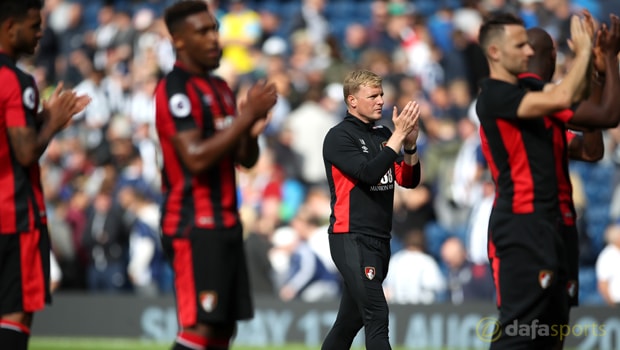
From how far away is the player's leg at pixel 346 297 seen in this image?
772 centimetres

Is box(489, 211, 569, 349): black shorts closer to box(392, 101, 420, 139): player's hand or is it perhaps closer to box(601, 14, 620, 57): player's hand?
box(392, 101, 420, 139): player's hand

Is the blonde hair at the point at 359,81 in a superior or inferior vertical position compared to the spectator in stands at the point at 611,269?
superior

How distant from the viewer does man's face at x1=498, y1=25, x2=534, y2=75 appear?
701 centimetres

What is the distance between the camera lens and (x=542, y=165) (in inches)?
272

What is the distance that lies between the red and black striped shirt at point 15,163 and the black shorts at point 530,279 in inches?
115

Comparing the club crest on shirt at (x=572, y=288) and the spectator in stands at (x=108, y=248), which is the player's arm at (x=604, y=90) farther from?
the spectator in stands at (x=108, y=248)

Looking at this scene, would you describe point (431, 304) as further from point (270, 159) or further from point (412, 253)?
point (270, 159)

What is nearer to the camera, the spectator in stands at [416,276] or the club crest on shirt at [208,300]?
the club crest on shirt at [208,300]

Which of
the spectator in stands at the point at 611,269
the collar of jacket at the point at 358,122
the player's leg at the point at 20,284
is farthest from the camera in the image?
the spectator in stands at the point at 611,269

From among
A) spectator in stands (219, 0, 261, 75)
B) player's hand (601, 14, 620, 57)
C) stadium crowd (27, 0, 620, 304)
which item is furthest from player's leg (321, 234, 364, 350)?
spectator in stands (219, 0, 261, 75)

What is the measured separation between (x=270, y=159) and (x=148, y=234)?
2.06 m

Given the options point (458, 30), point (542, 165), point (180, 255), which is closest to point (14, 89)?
point (180, 255)

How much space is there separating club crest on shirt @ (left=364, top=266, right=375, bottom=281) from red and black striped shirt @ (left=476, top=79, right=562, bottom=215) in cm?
114

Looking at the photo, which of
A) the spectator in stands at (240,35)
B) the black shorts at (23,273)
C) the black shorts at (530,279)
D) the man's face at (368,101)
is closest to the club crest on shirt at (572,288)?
the black shorts at (530,279)
